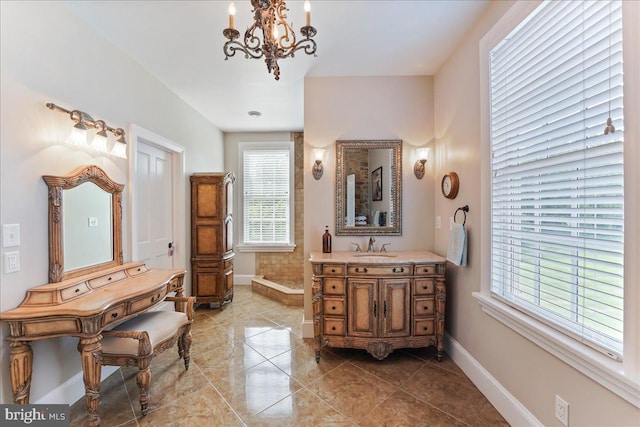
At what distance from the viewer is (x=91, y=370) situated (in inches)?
62.3

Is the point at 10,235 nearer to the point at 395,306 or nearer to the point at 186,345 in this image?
the point at 186,345

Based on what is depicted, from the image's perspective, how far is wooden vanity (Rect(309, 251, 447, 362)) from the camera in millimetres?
2330

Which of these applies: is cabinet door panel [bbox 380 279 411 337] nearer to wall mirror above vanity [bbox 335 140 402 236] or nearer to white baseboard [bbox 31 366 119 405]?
wall mirror above vanity [bbox 335 140 402 236]

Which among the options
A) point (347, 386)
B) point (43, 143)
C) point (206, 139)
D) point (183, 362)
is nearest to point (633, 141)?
point (347, 386)

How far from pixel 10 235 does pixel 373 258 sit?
2.50 m

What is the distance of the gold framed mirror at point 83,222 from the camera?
1791mm

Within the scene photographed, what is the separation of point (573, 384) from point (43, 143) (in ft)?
10.9

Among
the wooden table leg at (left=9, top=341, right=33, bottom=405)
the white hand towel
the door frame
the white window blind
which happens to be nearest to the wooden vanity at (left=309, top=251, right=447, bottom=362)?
the white hand towel

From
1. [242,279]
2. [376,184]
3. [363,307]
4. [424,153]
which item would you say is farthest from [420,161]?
[242,279]

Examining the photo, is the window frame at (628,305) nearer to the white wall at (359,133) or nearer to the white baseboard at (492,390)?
the white baseboard at (492,390)

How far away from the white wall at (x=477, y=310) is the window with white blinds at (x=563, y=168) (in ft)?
0.63

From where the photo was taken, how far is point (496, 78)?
6.07ft

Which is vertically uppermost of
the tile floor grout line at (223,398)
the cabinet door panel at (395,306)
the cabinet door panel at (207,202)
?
the cabinet door panel at (207,202)

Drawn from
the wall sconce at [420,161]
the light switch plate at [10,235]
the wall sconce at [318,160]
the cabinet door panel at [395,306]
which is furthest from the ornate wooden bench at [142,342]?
the wall sconce at [420,161]
